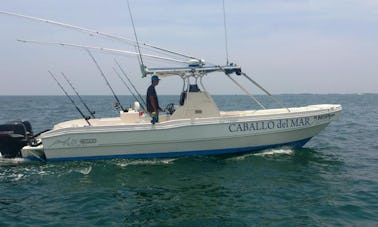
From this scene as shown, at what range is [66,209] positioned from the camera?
8.26 metres

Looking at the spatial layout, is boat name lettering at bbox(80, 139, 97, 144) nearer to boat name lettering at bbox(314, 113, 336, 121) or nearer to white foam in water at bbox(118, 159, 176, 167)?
white foam in water at bbox(118, 159, 176, 167)

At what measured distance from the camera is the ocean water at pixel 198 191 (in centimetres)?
774

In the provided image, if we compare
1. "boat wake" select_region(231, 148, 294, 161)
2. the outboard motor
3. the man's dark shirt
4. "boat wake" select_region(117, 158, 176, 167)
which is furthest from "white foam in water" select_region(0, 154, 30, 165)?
"boat wake" select_region(231, 148, 294, 161)

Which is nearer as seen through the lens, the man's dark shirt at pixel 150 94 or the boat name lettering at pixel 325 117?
the man's dark shirt at pixel 150 94

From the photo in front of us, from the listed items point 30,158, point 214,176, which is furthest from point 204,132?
point 30,158

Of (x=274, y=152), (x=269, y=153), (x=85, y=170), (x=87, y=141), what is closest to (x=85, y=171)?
(x=85, y=170)

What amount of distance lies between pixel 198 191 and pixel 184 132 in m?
2.78

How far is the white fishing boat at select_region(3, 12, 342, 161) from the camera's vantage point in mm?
11664

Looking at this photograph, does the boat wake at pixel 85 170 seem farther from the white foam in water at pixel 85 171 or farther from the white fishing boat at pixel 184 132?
the white fishing boat at pixel 184 132

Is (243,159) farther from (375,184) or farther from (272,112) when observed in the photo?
(375,184)

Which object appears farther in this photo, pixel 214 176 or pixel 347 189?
pixel 214 176

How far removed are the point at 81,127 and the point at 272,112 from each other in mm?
6237

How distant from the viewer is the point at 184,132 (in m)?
11.8

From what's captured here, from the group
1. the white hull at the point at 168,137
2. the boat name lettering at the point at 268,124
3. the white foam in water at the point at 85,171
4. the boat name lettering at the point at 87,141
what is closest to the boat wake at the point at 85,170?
the white foam in water at the point at 85,171
